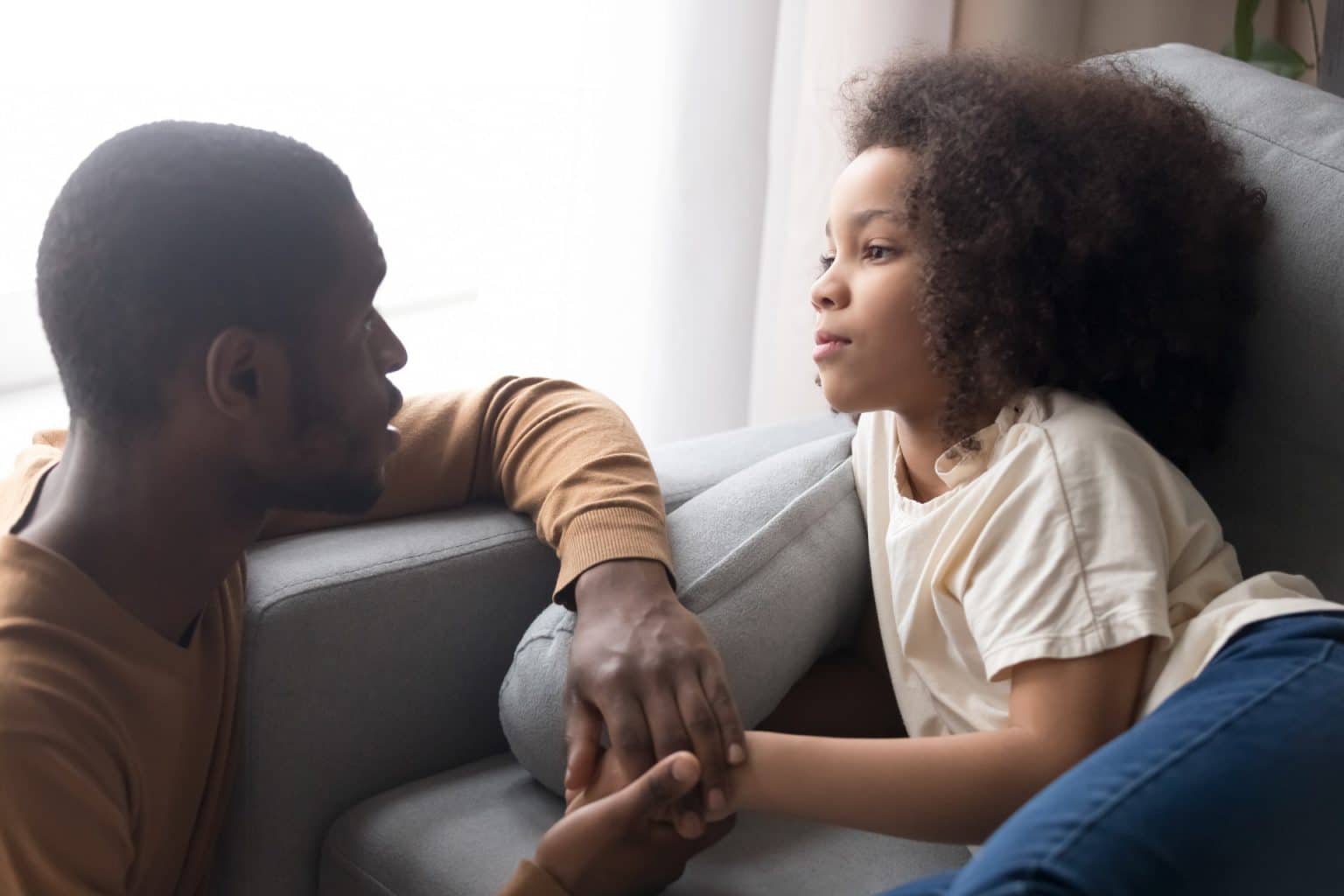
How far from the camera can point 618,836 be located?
39.4 inches

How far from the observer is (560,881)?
100cm

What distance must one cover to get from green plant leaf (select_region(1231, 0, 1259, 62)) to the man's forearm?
4.43 feet

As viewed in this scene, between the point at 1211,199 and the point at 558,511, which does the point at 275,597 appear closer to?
the point at 558,511

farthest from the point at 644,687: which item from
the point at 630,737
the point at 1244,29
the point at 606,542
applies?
the point at 1244,29

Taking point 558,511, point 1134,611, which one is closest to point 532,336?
point 558,511

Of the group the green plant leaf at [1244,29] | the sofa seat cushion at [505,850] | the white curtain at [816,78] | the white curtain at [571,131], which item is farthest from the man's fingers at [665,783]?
the green plant leaf at [1244,29]

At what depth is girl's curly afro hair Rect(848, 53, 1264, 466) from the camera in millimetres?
1128

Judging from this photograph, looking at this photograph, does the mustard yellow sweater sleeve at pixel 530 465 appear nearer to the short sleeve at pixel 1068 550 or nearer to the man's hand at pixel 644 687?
the man's hand at pixel 644 687

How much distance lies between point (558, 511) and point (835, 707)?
295mm

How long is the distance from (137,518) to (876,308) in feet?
1.87

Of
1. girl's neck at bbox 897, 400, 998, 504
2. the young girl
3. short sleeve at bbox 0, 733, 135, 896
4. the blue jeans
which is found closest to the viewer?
the blue jeans

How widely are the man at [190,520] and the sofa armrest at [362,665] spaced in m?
0.03

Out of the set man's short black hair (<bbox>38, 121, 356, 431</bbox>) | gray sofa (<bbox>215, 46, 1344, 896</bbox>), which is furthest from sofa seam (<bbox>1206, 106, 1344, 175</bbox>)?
man's short black hair (<bbox>38, 121, 356, 431</bbox>)

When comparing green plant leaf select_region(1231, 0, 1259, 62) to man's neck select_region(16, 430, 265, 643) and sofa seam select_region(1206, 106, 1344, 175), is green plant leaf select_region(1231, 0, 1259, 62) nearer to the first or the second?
sofa seam select_region(1206, 106, 1344, 175)
